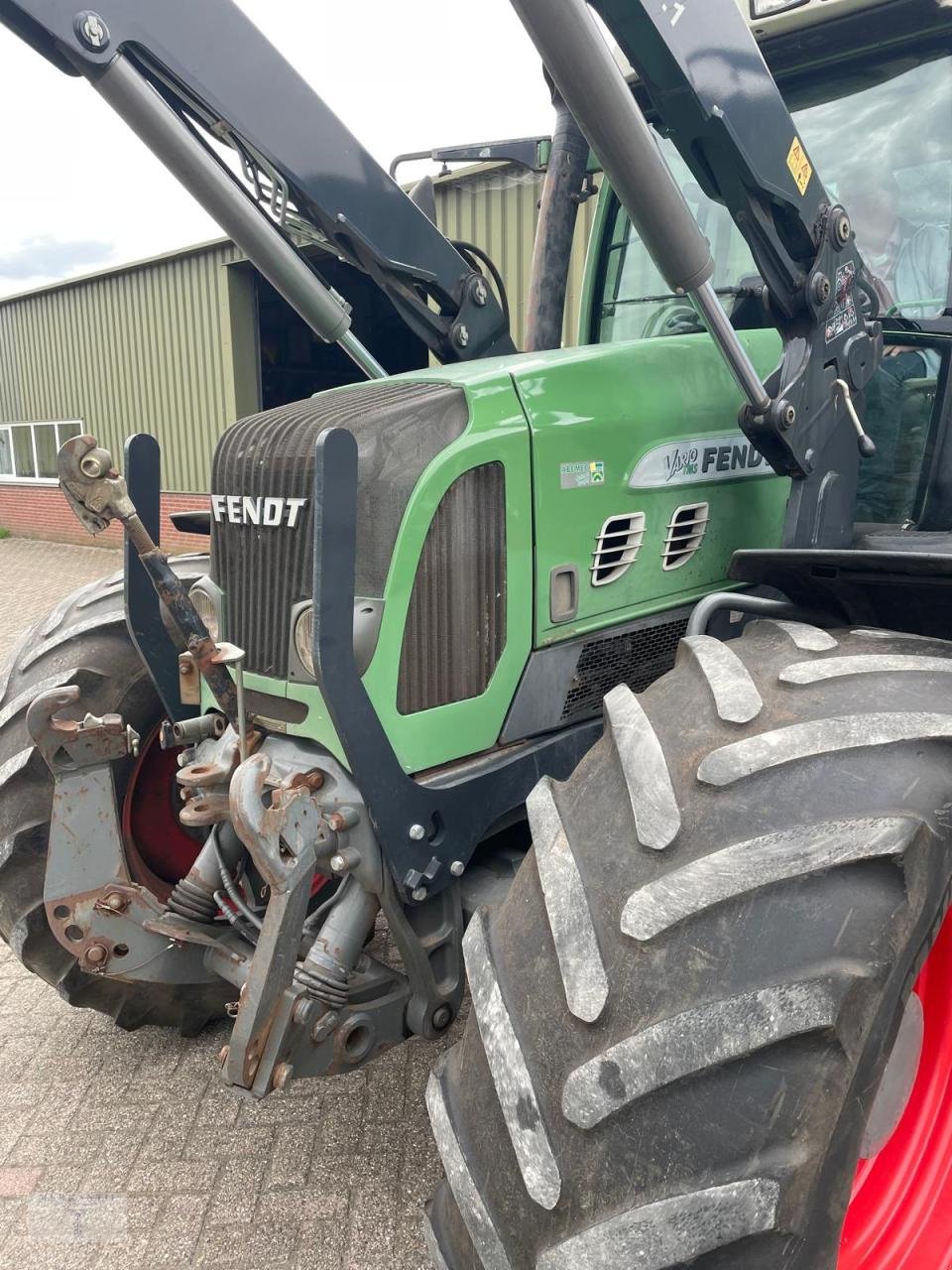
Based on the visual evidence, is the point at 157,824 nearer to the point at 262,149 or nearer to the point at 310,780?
the point at 310,780

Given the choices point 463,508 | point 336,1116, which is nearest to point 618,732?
point 463,508

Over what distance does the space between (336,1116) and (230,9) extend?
8.47 ft

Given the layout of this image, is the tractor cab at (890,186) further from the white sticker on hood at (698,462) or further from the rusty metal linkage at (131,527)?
the rusty metal linkage at (131,527)

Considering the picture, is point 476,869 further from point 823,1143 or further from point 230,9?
point 230,9

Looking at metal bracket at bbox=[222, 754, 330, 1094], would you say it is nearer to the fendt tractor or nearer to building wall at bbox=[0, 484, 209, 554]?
the fendt tractor

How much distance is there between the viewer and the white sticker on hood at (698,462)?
2.13 metres

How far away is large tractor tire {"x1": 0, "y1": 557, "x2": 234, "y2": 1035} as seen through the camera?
2.46 meters

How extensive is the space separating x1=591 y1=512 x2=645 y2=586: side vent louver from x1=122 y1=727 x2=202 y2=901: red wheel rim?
1328mm

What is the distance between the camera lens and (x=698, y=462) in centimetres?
223

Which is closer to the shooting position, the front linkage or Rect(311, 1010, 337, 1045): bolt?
the front linkage

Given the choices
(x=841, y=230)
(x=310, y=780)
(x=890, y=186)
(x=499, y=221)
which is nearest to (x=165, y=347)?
(x=499, y=221)

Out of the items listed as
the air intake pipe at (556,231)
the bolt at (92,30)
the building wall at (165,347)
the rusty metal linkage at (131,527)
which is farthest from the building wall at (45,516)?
the rusty metal linkage at (131,527)

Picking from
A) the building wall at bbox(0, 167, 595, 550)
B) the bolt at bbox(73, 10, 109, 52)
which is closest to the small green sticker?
the bolt at bbox(73, 10, 109, 52)

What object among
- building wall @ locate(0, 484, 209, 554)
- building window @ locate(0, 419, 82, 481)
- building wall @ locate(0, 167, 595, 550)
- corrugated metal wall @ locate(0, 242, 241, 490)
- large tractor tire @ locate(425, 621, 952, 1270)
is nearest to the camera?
large tractor tire @ locate(425, 621, 952, 1270)
